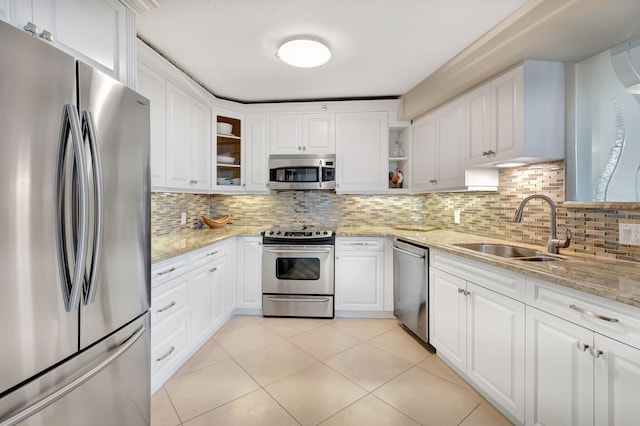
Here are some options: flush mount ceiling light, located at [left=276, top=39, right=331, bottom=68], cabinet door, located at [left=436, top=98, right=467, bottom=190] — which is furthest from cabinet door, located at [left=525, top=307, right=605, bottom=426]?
flush mount ceiling light, located at [left=276, top=39, right=331, bottom=68]

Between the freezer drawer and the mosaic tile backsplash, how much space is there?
1.54 metres

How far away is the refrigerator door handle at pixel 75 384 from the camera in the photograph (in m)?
0.82

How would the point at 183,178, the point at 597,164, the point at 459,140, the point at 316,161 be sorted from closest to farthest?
the point at 597,164
the point at 459,140
the point at 183,178
the point at 316,161

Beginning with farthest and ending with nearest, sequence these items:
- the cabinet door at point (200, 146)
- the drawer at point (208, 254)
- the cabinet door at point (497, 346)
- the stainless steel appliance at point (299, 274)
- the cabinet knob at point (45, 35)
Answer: the stainless steel appliance at point (299, 274) → the cabinet door at point (200, 146) → the drawer at point (208, 254) → the cabinet door at point (497, 346) → the cabinet knob at point (45, 35)

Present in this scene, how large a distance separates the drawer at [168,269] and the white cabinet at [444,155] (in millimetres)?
2332

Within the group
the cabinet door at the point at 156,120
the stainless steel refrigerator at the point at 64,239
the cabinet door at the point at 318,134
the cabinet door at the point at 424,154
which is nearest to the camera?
the stainless steel refrigerator at the point at 64,239

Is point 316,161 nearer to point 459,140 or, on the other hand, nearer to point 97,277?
point 459,140

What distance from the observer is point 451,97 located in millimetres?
2557

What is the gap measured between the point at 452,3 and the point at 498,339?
77.5 inches

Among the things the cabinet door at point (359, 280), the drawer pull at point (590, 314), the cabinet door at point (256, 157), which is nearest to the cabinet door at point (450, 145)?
the cabinet door at point (359, 280)

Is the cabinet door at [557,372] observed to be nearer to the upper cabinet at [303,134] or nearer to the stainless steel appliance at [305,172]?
the stainless steel appliance at [305,172]

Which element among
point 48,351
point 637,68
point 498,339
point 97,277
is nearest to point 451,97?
point 637,68

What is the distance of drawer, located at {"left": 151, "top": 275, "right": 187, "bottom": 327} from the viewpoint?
176cm

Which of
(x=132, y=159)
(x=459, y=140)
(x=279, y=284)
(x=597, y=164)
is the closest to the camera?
(x=132, y=159)
